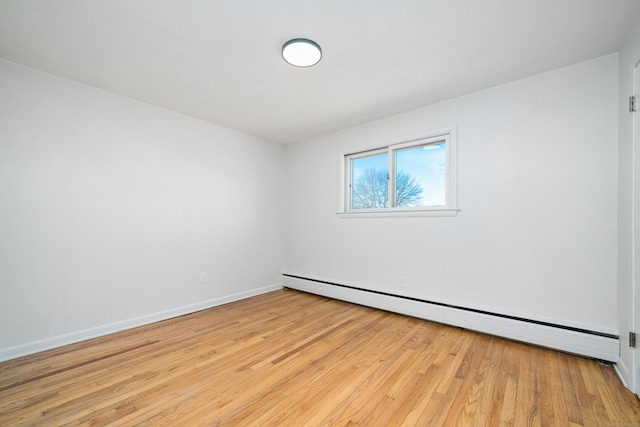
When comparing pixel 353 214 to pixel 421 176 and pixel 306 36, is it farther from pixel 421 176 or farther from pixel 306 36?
pixel 306 36

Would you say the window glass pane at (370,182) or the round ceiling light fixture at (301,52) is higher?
the round ceiling light fixture at (301,52)

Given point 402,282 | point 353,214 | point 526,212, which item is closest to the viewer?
point 526,212

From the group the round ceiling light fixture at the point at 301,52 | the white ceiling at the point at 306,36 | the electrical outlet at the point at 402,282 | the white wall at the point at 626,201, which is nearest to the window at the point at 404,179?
the white ceiling at the point at 306,36

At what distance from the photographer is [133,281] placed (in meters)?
2.84

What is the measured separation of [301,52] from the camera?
6.64 ft

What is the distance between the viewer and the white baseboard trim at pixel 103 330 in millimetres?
2188

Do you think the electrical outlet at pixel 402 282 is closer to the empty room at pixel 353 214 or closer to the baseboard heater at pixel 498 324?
the empty room at pixel 353 214

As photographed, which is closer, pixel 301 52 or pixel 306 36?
pixel 306 36

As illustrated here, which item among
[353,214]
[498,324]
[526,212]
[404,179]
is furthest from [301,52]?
[498,324]

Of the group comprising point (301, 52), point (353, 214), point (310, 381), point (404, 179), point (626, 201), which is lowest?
point (310, 381)

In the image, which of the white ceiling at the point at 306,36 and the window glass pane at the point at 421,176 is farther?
the window glass pane at the point at 421,176

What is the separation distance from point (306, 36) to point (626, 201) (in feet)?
8.27

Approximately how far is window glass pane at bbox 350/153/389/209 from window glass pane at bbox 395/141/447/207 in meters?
0.19

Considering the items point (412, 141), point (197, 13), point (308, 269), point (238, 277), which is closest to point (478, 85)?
point (412, 141)
